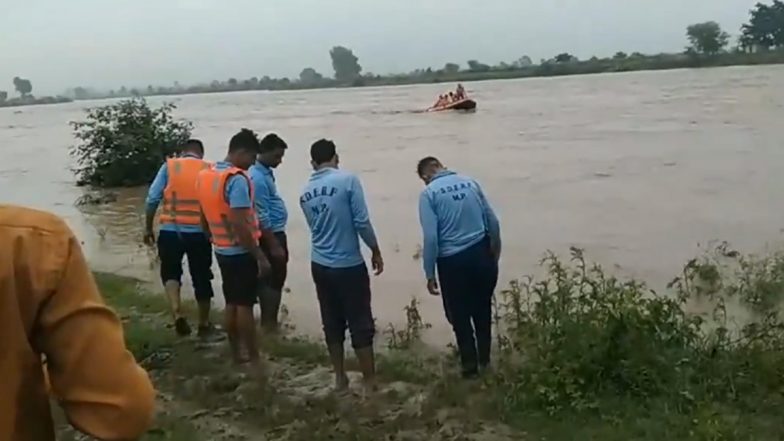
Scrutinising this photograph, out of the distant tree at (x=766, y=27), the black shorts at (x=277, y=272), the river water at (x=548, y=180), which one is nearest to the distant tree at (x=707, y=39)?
the distant tree at (x=766, y=27)

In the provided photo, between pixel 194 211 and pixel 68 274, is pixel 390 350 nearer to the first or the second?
pixel 194 211

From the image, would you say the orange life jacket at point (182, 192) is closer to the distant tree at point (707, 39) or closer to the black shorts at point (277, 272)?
the black shorts at point (277, 272)

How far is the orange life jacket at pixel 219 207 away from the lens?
664cm

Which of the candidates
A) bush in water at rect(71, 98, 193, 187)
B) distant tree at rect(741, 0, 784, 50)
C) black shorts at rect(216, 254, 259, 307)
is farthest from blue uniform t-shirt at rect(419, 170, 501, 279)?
distant tree at rect(741, 0, 784, 50)

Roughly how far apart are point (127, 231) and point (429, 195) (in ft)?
42.3

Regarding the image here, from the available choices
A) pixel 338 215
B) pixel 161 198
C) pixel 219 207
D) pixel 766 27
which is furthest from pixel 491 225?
pixel 766 27

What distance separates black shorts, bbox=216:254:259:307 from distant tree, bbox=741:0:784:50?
101m

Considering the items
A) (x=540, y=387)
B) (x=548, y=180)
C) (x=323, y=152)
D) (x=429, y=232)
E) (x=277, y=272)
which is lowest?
(x=548, y=180)

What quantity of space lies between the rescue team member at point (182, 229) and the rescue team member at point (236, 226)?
2.43 ft

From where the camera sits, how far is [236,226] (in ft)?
21.7

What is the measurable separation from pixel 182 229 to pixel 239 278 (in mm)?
1259

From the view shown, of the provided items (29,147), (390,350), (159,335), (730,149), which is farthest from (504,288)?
(29,147)

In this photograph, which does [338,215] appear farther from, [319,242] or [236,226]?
[236,226]

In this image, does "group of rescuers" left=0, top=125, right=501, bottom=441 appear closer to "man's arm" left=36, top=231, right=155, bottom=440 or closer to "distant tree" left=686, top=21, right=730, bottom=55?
"man's arm" left=36, top=231, right=155, bottom=440
